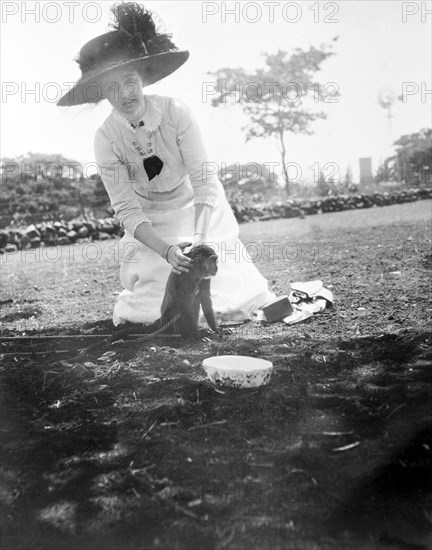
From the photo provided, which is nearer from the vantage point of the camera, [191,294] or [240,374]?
[240,374]

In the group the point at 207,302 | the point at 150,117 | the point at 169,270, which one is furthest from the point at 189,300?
the point at 150,117

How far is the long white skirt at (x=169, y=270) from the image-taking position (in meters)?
4.39

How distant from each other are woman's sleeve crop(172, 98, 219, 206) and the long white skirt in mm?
306

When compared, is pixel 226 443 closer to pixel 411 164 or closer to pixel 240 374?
pixel 240 374

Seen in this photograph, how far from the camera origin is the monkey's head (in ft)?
12.0

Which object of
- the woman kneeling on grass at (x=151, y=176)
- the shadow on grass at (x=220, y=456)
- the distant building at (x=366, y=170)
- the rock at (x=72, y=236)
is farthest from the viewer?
the distant building at (x=366, y=170)

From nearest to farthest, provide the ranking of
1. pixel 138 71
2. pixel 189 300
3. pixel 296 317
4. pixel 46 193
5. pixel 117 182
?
1. pixel 189 300
2. pixel 138 71
3. pixel 296 317
4. pixel 117 182
5. pixel 46 193

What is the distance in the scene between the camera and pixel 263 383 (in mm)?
2742

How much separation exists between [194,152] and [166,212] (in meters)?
0.54

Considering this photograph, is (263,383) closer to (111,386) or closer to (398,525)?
(111,386)

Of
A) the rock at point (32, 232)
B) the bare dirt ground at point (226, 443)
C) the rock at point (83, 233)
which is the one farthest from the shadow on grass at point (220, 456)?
the rock at point (83, 233)

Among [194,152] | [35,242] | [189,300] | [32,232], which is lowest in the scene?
[35,242]

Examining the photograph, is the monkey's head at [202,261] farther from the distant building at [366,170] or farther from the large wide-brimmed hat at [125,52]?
the distant building at [366,170]

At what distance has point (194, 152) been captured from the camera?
427 centimetres
